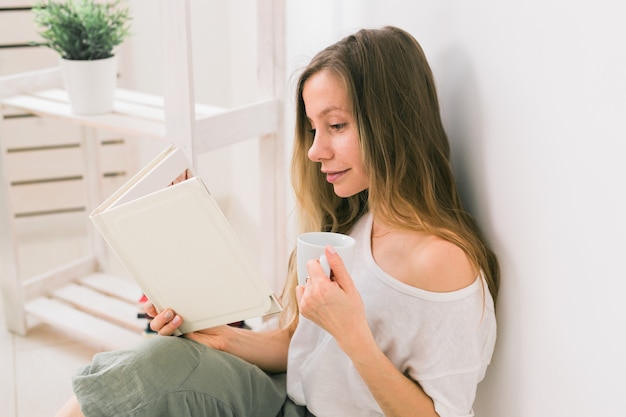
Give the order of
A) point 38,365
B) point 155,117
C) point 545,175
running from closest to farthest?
point 545,175 < point 155,117 < point 38,365

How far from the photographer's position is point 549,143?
813 mm

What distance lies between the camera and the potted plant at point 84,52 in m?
1.71

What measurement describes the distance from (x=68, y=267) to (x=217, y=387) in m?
1.27

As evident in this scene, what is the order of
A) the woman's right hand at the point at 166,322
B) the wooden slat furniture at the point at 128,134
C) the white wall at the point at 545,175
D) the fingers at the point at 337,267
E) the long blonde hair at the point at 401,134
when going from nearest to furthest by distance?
the white wall at the point at 545,175 → the fingers at the point at 337,267 → the long blonde hair at the point at 401,134 → the woman's right hand at the point at 166,322 → the wooden slat furniture at the point at 128,134

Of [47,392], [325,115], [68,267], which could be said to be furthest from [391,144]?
[68,267]

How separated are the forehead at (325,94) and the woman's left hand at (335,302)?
0.23 meters

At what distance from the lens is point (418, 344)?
99 cm

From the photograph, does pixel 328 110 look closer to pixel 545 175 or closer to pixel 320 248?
pixel 320 248

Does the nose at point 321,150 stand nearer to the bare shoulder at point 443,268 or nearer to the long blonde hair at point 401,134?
the long blonde hair at point 401,134

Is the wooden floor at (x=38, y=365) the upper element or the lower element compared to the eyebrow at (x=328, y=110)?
lower

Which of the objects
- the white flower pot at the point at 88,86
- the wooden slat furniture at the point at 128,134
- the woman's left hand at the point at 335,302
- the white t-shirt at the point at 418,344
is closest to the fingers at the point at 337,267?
the woman's left hand at the point at 335,302

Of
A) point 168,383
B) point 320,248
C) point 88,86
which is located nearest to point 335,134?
point 320,248

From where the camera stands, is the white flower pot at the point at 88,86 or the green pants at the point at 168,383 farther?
the white flower pot at the point at 88,86

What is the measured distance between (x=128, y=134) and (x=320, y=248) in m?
0.91
